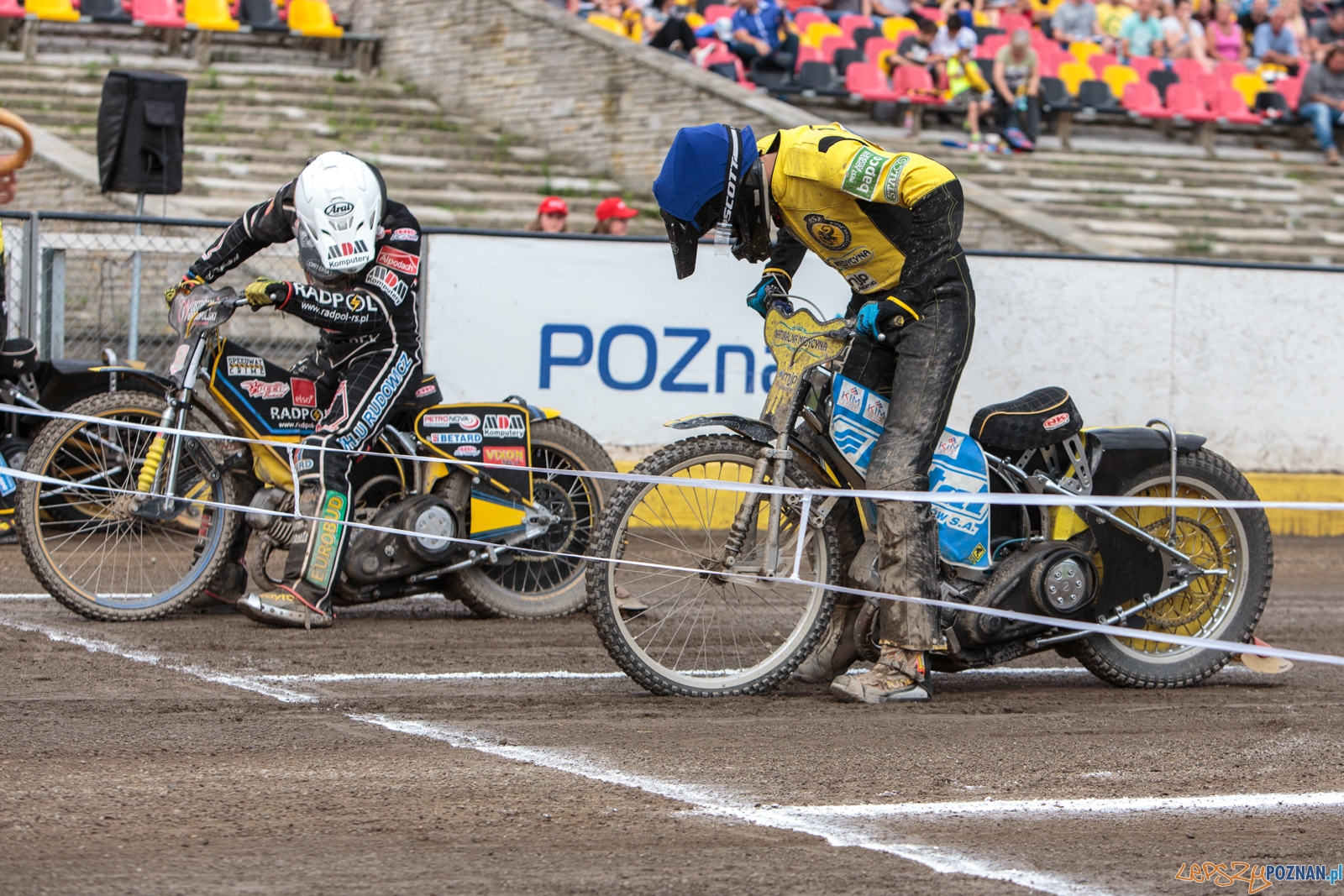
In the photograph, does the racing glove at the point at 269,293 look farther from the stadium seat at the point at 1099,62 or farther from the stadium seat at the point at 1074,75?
the stadium seat at the point at 1099,62

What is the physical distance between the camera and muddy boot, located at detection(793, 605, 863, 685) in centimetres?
574

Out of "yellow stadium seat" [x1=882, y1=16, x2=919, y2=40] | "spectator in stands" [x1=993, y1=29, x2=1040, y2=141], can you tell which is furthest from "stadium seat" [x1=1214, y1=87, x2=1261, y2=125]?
"yellow stadium seat" [x1=882, y1=16, x2=919, y2=40]

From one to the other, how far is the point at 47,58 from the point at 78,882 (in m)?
17.7

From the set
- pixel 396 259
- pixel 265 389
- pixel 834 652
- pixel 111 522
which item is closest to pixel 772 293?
pixel 834 652

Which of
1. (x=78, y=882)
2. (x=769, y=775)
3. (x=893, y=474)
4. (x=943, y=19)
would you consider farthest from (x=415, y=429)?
(x=943, y=19)

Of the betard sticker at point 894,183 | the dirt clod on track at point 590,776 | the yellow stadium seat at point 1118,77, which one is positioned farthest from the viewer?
the yellow stadium seat at point 1118,77

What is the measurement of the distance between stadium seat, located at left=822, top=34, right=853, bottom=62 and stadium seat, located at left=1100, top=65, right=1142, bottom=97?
3716mm

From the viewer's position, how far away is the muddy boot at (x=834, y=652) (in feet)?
18.8

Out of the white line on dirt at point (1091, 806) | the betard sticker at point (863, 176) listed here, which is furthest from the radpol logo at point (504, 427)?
the white line on dirt at point (1091, 806)

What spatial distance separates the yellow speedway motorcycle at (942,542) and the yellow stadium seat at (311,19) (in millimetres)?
16681

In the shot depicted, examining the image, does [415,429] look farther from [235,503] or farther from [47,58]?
[47,58]

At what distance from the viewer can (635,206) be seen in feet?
58.3

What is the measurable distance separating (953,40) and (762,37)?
253 cm

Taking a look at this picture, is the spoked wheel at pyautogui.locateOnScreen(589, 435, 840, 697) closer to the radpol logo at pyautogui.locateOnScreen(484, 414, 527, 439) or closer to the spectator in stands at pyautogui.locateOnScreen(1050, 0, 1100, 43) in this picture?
the radpol logo at pyautogui.locateOnScreen(484, 414, 527, 439)
